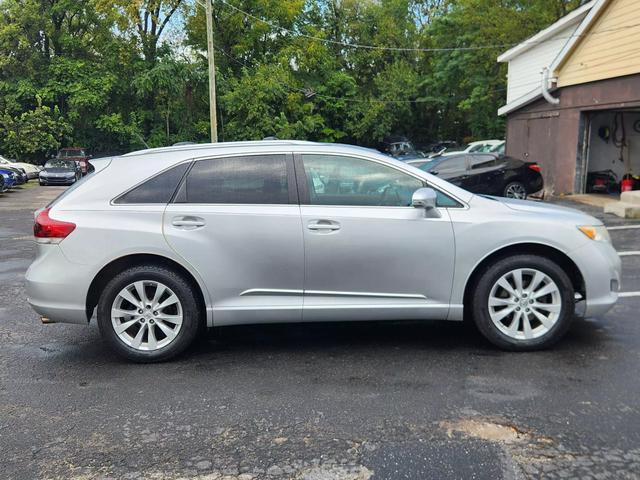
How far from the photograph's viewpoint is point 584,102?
16.1m

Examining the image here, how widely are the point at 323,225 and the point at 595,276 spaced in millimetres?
2168

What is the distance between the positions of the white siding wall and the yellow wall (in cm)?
238

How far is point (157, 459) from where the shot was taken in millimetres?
3129

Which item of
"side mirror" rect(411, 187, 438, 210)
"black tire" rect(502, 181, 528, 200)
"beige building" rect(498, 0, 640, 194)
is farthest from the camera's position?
"black tire" rect(502, 181, 528, 200)

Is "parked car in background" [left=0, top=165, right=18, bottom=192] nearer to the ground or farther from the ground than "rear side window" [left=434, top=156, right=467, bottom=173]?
nearer to the ground

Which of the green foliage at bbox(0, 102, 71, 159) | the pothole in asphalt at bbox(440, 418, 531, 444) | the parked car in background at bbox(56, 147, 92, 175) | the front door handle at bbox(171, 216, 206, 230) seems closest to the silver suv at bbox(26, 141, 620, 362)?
the front door handle at bbox(171, 216, 206, 230)

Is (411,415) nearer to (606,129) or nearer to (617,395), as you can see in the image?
(617,395)

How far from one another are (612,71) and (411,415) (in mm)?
14286

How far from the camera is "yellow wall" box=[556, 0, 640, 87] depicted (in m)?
14.1

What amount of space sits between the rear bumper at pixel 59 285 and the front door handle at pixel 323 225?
1723mm

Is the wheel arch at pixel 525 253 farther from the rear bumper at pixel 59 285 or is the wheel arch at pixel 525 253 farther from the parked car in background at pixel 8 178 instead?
the parked car in background at pixel 8 178

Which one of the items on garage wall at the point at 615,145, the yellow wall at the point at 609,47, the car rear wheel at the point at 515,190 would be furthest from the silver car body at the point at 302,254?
the items on garage wall at the point at 615,145

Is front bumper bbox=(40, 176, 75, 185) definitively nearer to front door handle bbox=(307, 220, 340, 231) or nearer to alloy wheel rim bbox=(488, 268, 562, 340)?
front door handle bbox=(307, 220, 340, 231)

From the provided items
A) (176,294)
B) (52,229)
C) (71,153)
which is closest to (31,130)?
(71,153)
